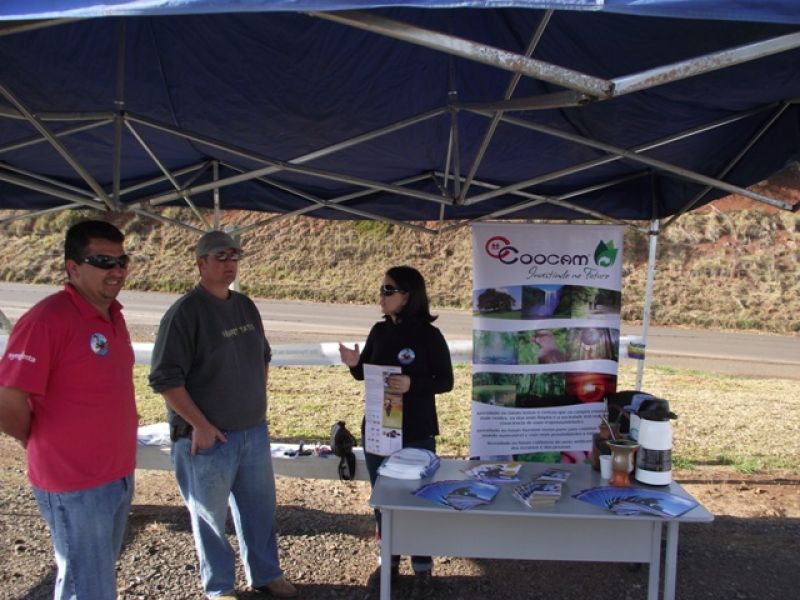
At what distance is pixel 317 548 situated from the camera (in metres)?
3.87

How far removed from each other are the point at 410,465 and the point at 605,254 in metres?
2.31

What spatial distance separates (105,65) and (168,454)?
2.65 m

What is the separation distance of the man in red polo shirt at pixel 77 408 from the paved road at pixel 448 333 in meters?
12.5

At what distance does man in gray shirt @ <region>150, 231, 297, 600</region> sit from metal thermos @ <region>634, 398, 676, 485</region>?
65.1 inches

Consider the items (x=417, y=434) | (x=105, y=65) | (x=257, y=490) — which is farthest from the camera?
(x=417, y=434)

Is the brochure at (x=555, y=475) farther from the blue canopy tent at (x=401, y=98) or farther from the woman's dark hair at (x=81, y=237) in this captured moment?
the woman's dark hair at (x=81, y=237)

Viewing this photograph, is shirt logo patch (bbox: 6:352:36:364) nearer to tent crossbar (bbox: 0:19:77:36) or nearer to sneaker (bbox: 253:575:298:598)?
tent crossbar (bbox: 0:19:77:36)

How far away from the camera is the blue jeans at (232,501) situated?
2.86 meters

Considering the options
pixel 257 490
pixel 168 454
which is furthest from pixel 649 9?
pixel 168 454

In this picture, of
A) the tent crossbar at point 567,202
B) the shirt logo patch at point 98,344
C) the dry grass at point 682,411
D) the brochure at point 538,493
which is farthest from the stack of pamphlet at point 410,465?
the dry grass at point 682,411

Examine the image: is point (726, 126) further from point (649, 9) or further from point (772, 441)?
point (772, 441)

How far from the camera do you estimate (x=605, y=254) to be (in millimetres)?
4516

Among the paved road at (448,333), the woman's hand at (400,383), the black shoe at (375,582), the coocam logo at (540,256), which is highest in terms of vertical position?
the coocam logo at (540,256)

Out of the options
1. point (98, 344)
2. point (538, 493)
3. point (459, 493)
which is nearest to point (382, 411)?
point (459, 493)
